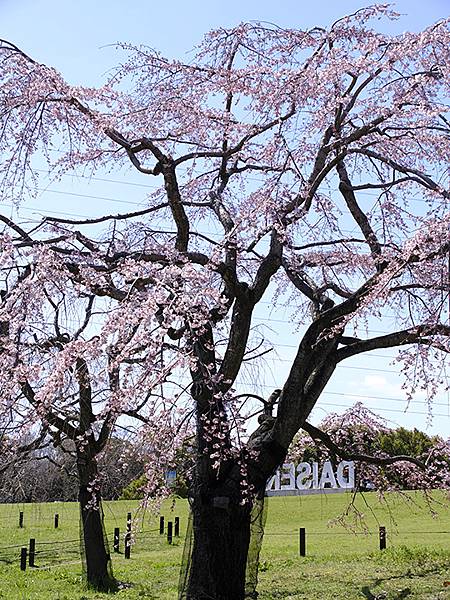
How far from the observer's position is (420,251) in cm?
646

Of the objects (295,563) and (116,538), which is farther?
(116,538)

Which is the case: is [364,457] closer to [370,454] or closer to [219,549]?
[370,454]

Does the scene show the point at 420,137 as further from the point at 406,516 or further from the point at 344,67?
the point at 406,516

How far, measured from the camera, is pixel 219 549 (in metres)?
7.42

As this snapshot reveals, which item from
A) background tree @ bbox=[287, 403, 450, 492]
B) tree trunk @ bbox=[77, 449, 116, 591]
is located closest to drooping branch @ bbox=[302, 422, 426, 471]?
background tree @ bbox=[287, 403, 450, 492]

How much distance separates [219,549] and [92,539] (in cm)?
435

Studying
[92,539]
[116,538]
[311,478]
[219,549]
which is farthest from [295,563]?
[311,478]

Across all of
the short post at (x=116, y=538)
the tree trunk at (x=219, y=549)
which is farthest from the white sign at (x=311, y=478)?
the tree trunk at (x=219, y=549)

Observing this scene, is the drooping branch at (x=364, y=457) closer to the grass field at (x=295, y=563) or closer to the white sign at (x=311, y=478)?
the grass field at (x=295, y=563)

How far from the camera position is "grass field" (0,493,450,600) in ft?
32.2

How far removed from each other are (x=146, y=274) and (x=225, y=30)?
3.66m

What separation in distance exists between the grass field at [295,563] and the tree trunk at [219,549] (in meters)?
0.62

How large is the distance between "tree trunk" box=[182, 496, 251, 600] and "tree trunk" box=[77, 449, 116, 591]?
374 centimetres

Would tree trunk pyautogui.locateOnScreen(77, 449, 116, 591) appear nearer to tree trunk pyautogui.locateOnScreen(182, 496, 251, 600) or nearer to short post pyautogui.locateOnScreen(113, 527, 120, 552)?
tree trunk pyautogui.locateOnScreen(182, 496, 251, 600)
